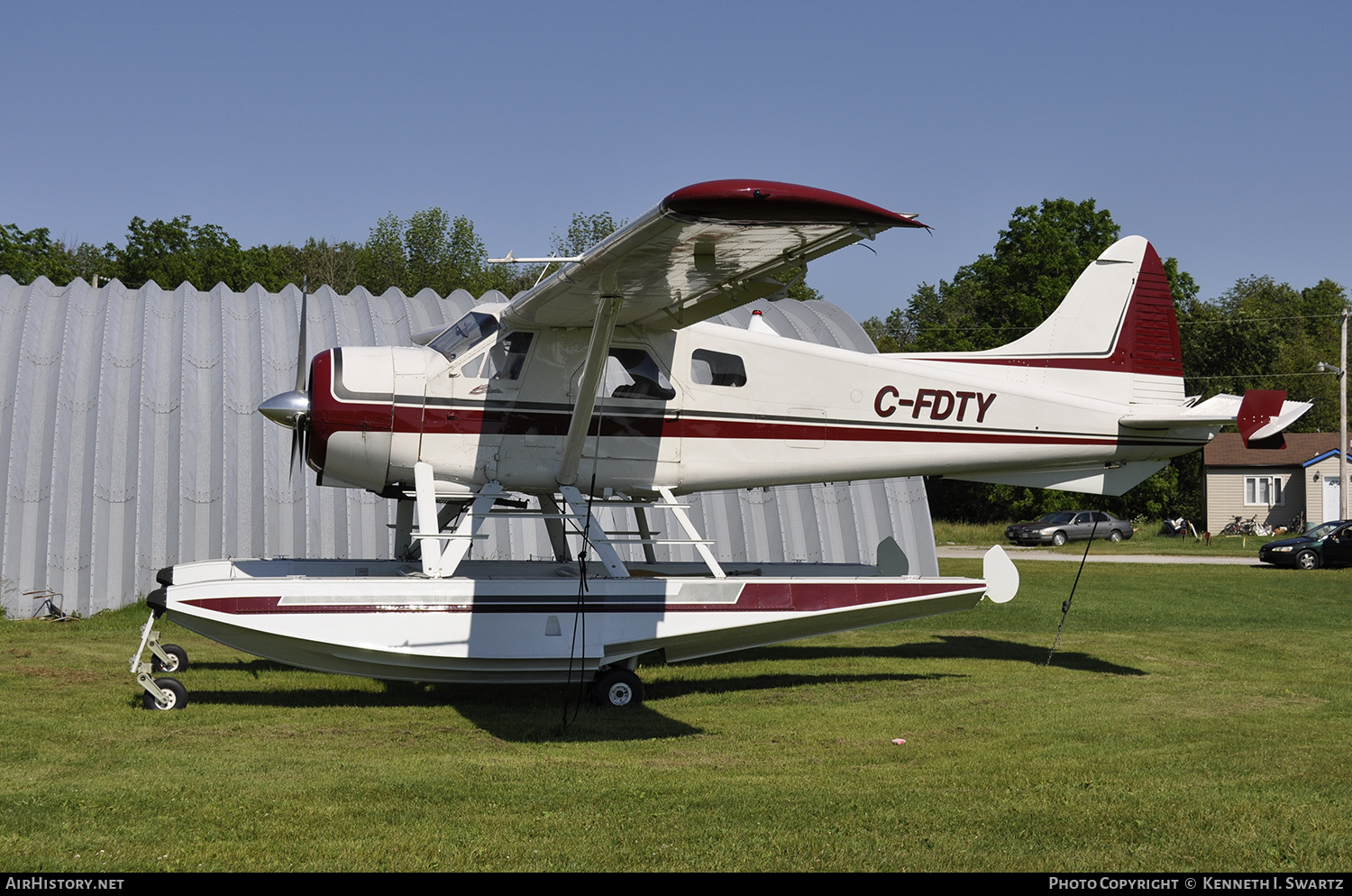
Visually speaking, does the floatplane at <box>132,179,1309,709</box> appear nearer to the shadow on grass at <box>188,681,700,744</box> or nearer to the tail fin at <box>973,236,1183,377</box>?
the tail fin at <box>973,236,1183,377</box>

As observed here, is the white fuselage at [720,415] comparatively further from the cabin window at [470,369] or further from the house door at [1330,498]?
the house door at [1330,498]

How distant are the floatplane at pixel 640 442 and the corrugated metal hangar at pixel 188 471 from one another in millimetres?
4959

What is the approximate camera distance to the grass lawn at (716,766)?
4914 millimetres

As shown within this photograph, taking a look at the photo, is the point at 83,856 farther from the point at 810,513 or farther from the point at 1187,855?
the point at 810,513

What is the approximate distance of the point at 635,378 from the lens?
1002 cm

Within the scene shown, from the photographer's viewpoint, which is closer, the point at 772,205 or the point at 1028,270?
the point at 772,205

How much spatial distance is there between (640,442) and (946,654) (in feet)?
15.6

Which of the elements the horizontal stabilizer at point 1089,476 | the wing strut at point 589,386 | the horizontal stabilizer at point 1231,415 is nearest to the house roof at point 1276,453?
the horizontal stabilizer at point 1231,415

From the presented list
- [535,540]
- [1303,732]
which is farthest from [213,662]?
[1303,732]

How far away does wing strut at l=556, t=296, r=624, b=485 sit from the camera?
857cm

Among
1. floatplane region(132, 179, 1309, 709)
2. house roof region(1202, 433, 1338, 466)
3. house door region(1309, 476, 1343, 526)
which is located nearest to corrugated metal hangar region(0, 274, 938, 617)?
floatplane region(132, 179, 1309, 709)

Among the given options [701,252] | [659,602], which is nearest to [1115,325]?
[659,602]

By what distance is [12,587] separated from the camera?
1445 cm

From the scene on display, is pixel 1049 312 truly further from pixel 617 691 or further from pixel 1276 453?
pixel 617 691
